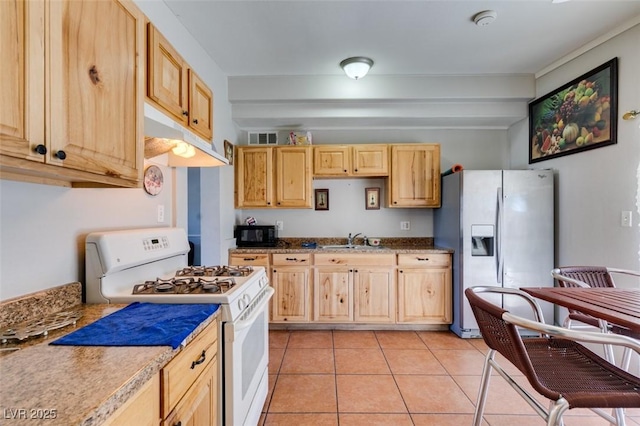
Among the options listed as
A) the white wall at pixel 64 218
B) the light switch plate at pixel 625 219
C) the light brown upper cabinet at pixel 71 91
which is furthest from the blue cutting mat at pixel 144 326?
the light switch plate at pixel 625 219

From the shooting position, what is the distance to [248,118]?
3.42m

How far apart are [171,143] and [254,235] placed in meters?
1.96

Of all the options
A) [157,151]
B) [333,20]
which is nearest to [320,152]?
[333,20]

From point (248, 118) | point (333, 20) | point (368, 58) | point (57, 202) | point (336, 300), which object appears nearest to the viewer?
point (57, 202)

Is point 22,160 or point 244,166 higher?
point 244,166

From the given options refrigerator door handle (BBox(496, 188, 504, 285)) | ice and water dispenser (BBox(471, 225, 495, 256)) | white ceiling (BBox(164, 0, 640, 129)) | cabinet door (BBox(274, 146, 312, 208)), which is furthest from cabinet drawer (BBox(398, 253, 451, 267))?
white ceiling (BBox(164, 0, 640, 129))

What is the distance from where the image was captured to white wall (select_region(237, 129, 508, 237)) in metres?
3.73

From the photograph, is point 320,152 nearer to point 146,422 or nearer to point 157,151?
point 157,151

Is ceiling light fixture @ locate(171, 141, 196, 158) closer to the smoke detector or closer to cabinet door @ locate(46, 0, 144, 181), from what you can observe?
cabinet door @ locate(46, 0, 144, 181)

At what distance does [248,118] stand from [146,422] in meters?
3.12

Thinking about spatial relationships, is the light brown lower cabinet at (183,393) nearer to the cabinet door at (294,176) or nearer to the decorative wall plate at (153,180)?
the decorative wall plate at (153,180)

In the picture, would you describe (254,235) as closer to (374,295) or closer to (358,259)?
(358,259)

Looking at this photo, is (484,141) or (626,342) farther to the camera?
(484,141)

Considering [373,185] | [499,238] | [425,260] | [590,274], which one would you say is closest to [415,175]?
[373,185]
